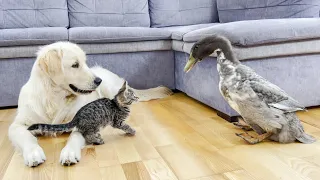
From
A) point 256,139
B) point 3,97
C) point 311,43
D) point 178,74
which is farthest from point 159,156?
point 3,97

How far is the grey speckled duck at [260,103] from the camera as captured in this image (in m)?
1.46

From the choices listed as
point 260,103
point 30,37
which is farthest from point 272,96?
point 30,37

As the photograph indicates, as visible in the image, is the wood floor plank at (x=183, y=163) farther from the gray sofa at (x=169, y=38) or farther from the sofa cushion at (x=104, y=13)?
the sofa cushion at (x=104, y=13)

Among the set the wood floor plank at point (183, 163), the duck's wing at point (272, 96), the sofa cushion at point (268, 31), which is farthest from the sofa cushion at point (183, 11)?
the wood floor plank at point (183, 163)

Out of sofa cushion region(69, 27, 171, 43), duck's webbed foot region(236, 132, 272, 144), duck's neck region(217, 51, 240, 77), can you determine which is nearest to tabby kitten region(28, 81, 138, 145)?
duck's neck region(217, 51, 240, 77)

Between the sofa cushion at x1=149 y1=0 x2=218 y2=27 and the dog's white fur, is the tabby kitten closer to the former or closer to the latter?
the dog's white fur

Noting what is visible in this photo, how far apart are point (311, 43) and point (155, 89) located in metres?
1.31

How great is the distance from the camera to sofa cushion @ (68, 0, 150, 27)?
3178 mm

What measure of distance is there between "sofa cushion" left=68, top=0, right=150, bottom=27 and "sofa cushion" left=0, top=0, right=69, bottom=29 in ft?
0.39

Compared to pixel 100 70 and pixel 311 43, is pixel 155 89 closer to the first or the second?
pixel 100 70

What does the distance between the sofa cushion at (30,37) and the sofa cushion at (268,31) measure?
4.23 ft

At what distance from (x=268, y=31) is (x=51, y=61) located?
1.26 metres

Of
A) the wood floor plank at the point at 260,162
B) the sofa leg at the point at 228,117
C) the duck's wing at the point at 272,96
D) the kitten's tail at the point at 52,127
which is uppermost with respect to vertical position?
the duck's wing at the point at 272,96

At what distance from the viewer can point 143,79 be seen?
9.27 ft
